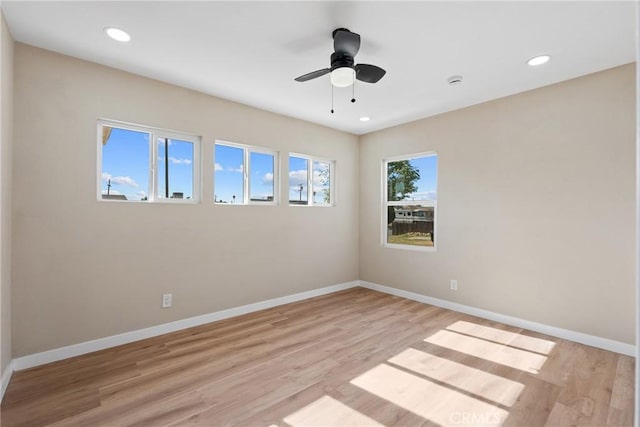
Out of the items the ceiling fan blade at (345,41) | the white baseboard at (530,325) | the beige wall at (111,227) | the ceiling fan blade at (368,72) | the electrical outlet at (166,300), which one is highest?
the ceiling fan blade at (345,41)

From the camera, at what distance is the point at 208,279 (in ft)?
11.2

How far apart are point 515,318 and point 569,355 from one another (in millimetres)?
701

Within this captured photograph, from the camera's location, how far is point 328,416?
185cm

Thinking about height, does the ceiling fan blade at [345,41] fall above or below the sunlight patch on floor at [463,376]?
above

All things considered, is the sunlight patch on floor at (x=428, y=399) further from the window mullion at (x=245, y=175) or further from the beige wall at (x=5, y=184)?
the beige wall at (x=5, y=184)

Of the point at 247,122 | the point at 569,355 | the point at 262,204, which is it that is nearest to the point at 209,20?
the point at 247,122

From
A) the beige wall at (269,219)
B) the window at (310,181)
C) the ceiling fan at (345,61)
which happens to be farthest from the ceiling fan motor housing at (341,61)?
the window at (310,181)

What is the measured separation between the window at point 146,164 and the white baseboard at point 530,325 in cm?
335

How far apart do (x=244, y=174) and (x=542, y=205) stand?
138 inches

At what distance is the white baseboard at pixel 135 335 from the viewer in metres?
2.42

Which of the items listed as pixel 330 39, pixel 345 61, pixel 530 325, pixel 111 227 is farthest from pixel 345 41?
pixel 530 325

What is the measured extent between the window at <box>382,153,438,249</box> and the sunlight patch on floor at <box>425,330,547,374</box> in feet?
4.76

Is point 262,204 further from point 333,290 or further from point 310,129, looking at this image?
point 333,290

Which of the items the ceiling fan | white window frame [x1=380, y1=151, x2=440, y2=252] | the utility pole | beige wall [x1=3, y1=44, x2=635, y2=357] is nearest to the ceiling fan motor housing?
the ceiling fan
